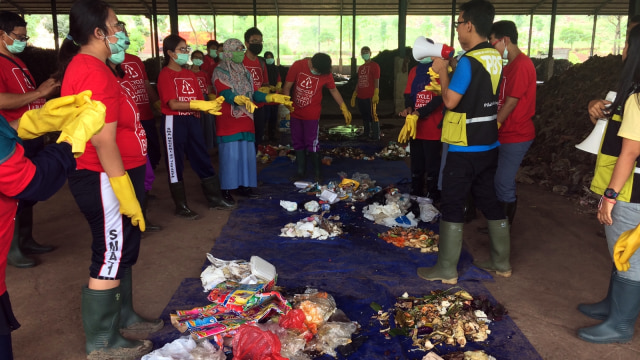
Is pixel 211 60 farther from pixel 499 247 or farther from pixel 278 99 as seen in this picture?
pixel 499 247

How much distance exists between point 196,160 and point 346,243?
198cm

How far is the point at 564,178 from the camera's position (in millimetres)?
6512

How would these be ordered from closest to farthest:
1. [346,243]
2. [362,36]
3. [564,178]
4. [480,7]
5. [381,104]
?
[480,7], [346,243], [564,178], [381,104], [362,36]

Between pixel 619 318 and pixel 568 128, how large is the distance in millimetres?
4981

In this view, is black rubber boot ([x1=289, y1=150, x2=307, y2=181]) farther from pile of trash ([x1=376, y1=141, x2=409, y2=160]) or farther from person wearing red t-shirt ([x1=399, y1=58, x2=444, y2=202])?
pile of trash ([x1=376, y1=141, x2=409, y2=160])

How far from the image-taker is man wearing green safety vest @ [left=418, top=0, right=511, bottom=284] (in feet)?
10.7

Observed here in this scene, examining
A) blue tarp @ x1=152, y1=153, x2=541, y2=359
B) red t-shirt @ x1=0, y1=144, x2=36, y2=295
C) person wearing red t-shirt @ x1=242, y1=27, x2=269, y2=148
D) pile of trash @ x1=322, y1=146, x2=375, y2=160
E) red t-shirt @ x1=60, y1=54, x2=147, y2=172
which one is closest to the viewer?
red t-shirt @ x1=0, y1=144, x2=36, y2=295

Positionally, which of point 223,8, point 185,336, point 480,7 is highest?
point 223,8

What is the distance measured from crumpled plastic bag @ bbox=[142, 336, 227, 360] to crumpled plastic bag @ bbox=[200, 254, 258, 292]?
0.78 metres

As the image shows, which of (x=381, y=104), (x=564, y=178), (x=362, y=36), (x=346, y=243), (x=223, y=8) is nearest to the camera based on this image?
(x=346, y=243)

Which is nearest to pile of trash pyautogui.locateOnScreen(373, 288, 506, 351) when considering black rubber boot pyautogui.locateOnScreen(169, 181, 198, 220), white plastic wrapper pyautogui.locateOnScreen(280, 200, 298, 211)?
white plastic wrapper pyautogui.locateOnScreen(280, 200, 298, 211)

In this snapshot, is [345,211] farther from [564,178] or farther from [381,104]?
[381,104]

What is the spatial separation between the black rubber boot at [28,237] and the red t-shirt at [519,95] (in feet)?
13.5

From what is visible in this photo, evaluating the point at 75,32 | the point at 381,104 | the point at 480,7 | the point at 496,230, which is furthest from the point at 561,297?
the point at 381,104
